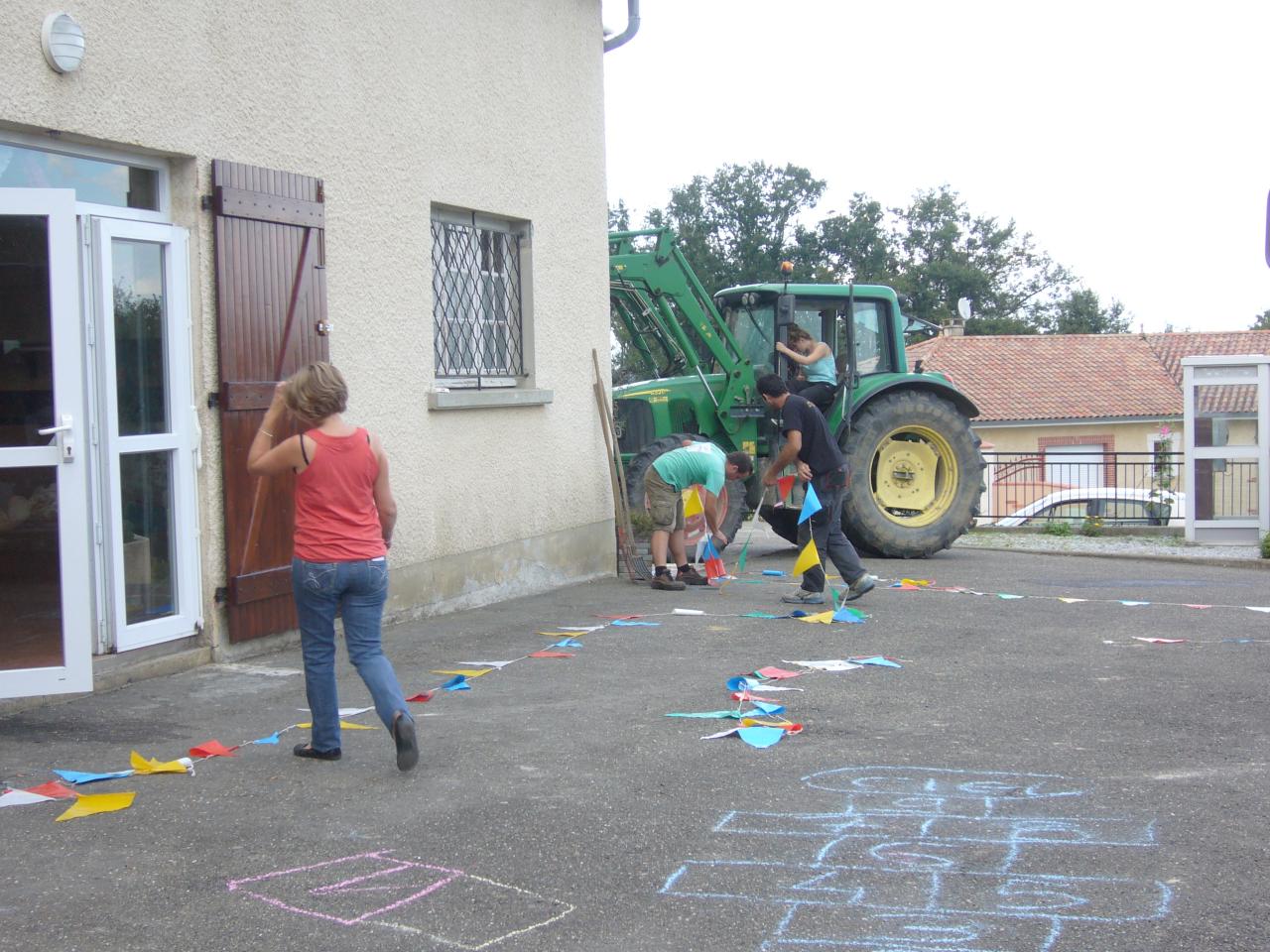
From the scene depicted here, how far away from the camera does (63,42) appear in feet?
19.2

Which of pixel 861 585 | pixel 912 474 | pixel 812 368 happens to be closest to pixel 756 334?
pixel 812 368

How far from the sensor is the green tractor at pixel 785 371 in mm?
12406

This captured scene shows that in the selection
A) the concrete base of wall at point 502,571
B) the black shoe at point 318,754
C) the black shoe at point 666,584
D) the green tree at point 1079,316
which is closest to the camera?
the black shoe at point 318,754

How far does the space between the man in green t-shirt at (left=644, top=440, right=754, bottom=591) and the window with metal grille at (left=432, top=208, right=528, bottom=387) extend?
1.33 metres

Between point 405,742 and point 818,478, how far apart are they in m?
4.79

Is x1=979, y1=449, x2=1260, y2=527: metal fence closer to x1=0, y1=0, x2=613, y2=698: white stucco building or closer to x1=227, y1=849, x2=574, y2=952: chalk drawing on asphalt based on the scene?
x1=0, y1=0, x2=613, y2=698: white stucco building

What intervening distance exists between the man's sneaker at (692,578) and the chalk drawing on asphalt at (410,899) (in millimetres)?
6561

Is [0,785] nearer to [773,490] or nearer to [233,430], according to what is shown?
[233,430]

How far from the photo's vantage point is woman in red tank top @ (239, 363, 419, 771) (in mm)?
5027

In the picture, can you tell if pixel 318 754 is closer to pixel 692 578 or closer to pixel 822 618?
pixel 822 618

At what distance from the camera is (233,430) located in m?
6.92

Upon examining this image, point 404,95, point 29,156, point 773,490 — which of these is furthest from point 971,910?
point 773,490

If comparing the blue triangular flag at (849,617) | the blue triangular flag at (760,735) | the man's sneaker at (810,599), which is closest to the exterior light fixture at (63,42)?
the blue triangular flag at (760,735)

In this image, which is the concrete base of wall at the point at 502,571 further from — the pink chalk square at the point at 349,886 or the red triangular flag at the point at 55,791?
the pink chalk square at the point at 349,886
